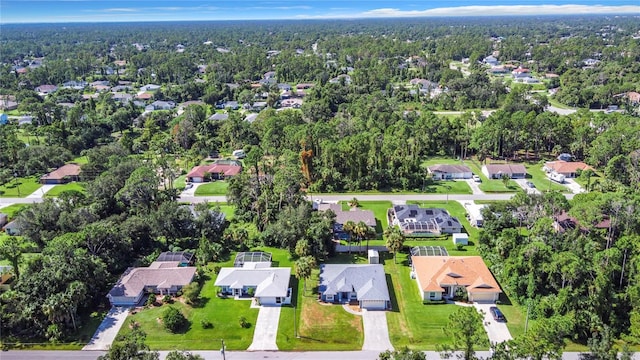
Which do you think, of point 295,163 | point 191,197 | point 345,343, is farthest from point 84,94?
point 345,343

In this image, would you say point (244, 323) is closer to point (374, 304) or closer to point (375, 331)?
point (375, 331)

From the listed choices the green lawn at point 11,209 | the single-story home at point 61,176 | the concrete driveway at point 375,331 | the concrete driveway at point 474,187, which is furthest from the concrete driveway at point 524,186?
the green lawn at point 11,209

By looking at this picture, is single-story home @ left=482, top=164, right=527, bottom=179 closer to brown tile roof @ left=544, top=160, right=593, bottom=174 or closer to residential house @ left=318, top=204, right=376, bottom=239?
brown tile roof @ left=544, top=160, right=593, bottom=174

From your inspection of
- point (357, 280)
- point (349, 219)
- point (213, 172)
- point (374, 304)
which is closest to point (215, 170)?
point (213, 172)

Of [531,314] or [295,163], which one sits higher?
[295,163]

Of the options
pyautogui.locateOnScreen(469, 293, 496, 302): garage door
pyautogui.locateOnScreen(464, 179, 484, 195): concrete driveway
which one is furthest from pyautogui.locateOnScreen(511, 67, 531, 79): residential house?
pyautogui.locateOnScreen(469, 293, 496, 302): garage door

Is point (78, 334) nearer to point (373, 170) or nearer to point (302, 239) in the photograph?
point (302, 239)

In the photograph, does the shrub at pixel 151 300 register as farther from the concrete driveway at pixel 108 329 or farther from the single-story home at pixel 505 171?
the single-story home at pixel 505 171
